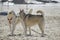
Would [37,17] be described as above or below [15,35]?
above

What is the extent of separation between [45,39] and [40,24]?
0.30m

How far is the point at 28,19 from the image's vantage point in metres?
3.01

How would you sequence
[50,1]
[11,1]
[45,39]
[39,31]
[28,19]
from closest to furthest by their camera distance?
[45,39] → [28,19] → [39,31] → [11,1] → [50,1]

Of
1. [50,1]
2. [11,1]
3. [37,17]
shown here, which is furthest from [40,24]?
[50,1]

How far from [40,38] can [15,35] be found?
397 millimetres

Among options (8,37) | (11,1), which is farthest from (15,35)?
(11,1)

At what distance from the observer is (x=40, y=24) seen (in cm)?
302

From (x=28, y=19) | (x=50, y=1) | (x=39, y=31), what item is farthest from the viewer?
(x=50, y=1)

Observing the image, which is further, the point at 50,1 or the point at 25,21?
the point at 50,1

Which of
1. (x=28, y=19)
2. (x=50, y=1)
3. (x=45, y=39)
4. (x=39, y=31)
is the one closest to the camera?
(x=45, y=39)

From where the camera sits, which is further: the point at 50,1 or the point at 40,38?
the point at 50,1

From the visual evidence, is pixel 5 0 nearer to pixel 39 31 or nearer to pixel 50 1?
pixel 50 1

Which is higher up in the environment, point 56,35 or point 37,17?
point 37,17

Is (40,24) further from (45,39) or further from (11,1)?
(11,1)
